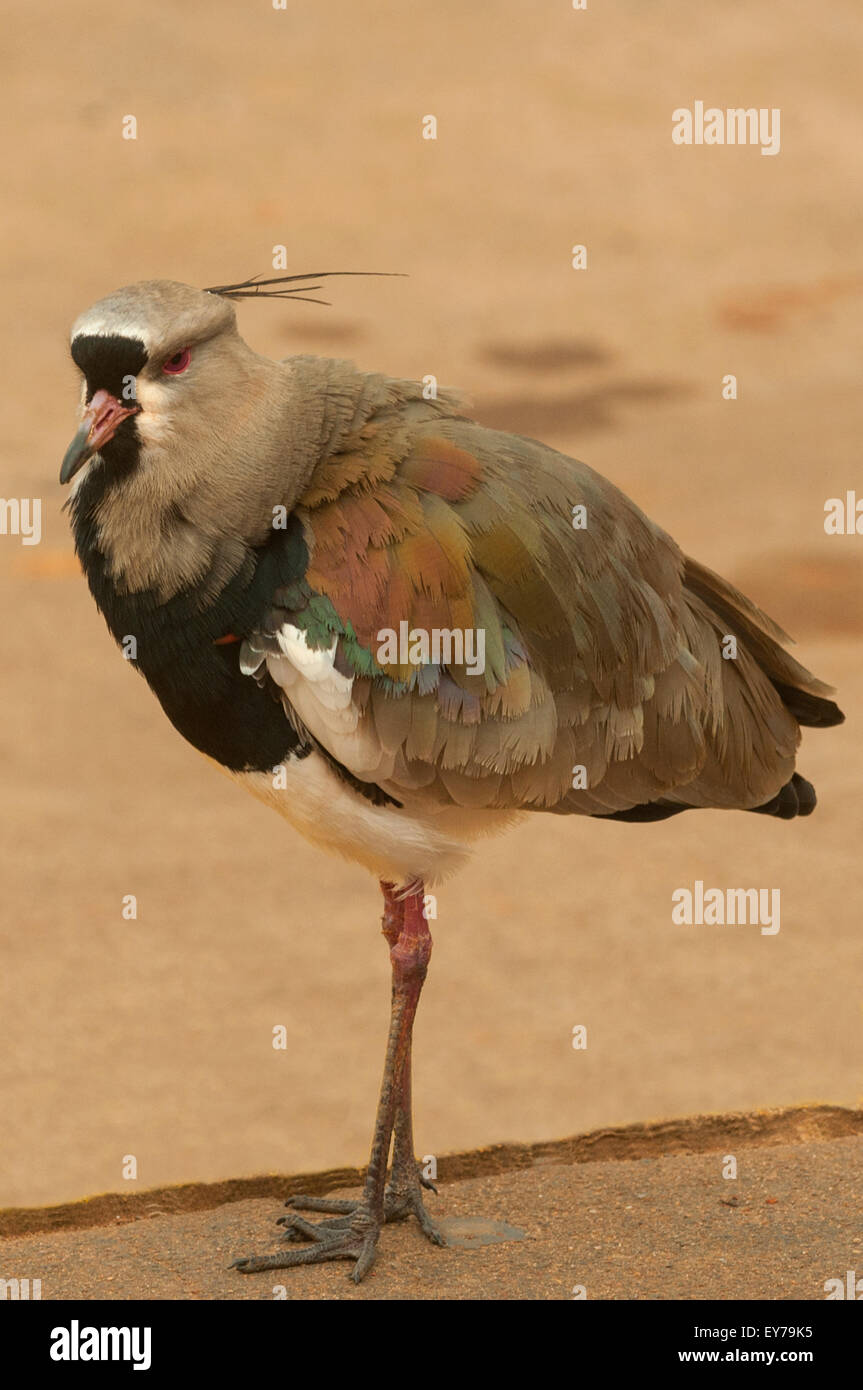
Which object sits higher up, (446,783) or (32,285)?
(32,285)

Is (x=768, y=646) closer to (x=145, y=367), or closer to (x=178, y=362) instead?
(x=178, y=362)

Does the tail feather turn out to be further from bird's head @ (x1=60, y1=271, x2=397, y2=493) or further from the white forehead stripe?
the white forehead stripe

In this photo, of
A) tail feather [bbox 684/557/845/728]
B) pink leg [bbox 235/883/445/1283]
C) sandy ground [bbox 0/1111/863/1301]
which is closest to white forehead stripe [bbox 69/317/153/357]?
pink leg [bbox 235/883/445/1283]

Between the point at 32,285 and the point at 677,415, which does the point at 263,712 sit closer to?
the point at 677,415

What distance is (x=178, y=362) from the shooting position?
16.3ft

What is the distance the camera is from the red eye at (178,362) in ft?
16.2

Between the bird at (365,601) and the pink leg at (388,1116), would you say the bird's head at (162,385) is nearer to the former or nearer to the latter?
the bird at (365,601)

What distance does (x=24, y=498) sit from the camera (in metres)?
14.3

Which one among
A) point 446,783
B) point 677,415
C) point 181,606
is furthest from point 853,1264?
point 677,415

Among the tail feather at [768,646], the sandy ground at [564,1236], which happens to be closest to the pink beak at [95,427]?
the tail feather at [768,646]

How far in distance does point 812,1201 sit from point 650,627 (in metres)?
2.03

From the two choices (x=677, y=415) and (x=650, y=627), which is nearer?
(x=650, y=627)

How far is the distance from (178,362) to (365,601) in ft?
2.82
